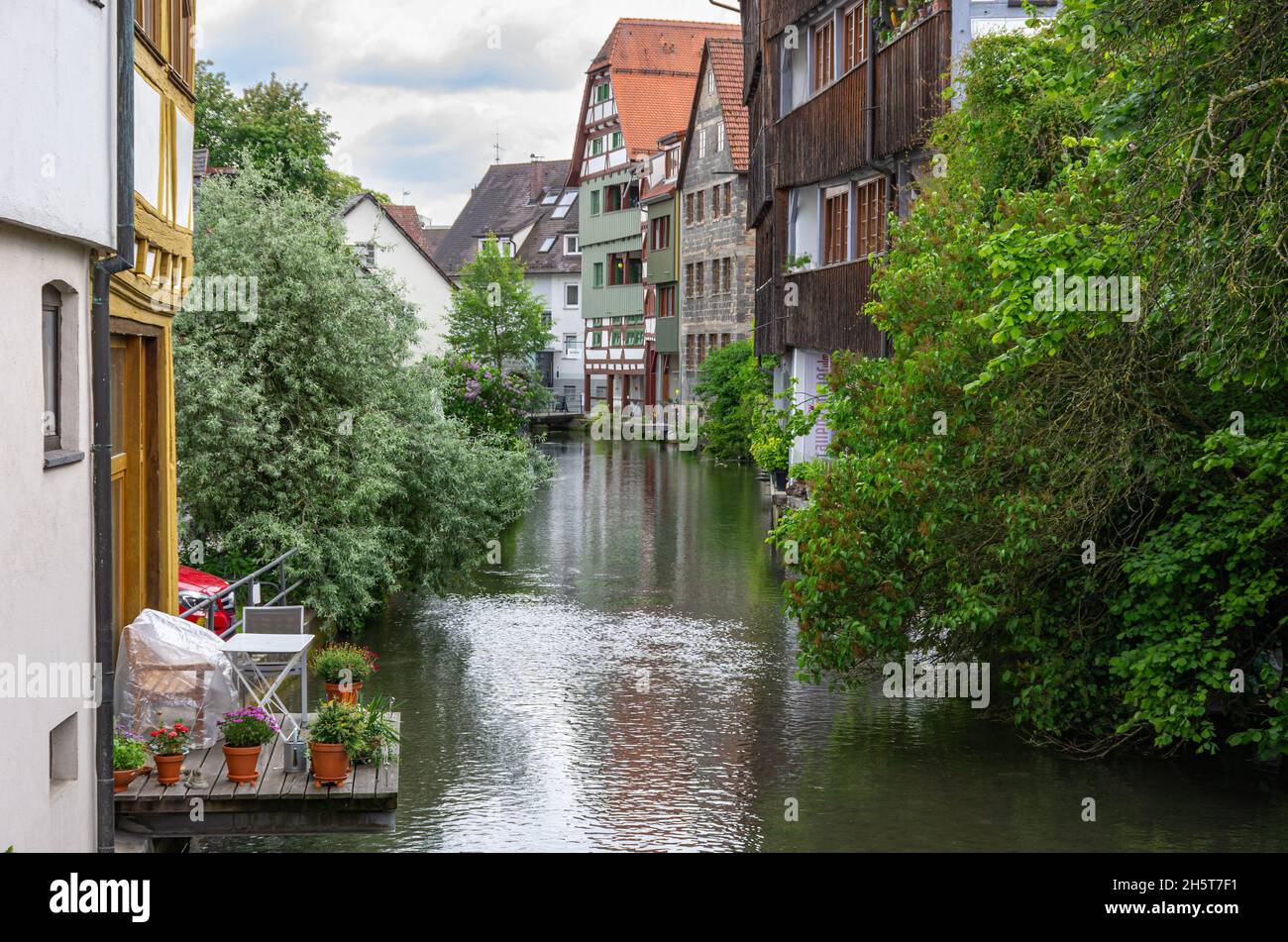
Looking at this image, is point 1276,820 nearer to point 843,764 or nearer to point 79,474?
point 843,764

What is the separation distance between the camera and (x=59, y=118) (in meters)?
7.84

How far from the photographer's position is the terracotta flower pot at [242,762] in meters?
9.21

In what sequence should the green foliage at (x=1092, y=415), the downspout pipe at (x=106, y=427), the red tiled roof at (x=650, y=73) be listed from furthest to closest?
the red tiled roof at (x=650, y=73) < the green foliage at (x=1092, y=415) < the downspout pipe at (x=106, y=427)

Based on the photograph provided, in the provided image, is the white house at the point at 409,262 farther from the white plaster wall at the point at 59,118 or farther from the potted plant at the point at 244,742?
the white plaster wall at the point at 59,118

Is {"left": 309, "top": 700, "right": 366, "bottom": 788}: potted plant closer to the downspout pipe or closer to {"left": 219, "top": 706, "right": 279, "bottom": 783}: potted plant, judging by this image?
{"left": 219, "top": 706, "right": 279, "bottom": 783}: potted plant

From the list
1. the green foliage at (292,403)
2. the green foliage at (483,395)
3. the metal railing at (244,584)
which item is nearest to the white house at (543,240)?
the green foliage at (483,395)

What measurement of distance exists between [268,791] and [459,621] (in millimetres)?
10915

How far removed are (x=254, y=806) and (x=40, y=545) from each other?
2.27 metres

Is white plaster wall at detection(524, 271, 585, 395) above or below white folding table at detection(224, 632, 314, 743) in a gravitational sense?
above

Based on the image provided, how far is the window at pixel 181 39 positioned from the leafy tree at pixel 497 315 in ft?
173

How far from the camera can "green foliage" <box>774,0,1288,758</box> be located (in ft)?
31.1

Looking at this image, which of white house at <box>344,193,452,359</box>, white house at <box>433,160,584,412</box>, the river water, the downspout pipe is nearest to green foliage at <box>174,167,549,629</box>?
the river water

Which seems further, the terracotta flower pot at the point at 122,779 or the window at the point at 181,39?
the window at the point at 181,39

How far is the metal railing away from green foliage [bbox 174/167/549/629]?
699 mm
